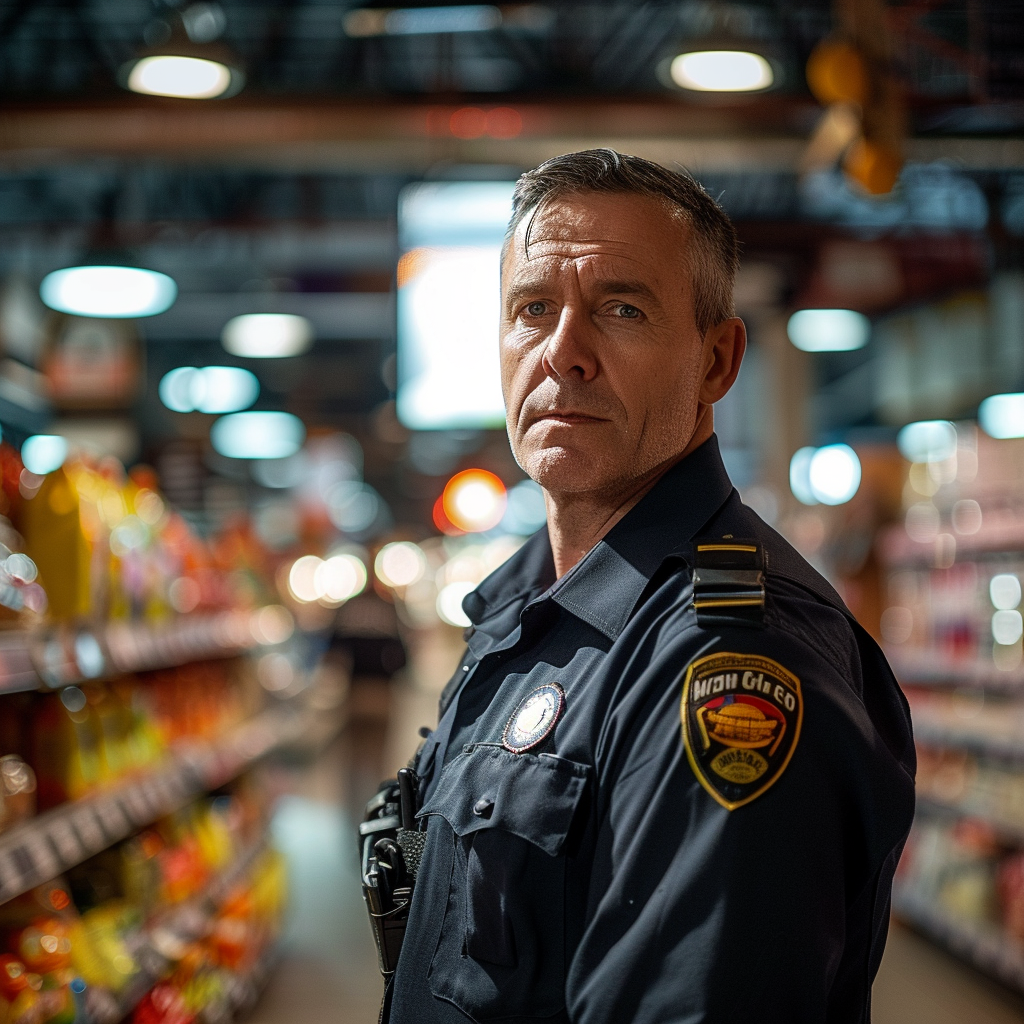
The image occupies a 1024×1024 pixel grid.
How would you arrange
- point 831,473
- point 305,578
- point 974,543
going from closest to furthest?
point 974,543 < point 831,473 < point 305,578

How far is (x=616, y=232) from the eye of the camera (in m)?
1.53

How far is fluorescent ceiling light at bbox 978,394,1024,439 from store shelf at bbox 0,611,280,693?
9624 millimetres

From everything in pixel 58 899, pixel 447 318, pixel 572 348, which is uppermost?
pixel 447 318

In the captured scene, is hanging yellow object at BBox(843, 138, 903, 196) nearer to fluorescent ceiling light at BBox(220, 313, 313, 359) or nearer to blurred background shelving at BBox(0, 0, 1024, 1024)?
blurred background shelving at BBox(0, 0, 1024, 1024)

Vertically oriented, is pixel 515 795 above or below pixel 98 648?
below

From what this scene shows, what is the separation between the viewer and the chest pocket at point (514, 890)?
1.32 m

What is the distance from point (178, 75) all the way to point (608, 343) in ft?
17.9

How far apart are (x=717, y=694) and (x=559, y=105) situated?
7064mm

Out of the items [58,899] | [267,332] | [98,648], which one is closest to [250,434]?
[267,332]

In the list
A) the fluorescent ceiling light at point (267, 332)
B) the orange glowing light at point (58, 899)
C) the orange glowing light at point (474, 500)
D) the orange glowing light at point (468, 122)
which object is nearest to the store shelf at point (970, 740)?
the orange glowing light at point (58, 899)

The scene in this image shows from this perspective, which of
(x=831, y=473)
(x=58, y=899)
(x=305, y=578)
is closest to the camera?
(x=58, y=899)

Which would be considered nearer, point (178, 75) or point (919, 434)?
point (178, 75)

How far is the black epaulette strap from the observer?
4.21 ft

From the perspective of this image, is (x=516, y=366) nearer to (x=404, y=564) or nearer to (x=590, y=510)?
(x=590, y=510)
